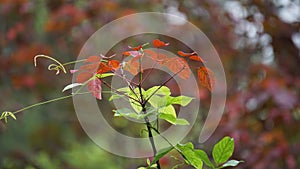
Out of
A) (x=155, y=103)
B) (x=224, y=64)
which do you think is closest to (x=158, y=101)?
(x=155, y=103)

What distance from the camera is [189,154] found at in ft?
1.72

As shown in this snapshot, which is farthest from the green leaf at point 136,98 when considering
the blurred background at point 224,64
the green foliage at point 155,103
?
the blurred background at point 224,64

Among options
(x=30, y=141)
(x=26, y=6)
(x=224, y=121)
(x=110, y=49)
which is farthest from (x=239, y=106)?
(x=30, y=141)

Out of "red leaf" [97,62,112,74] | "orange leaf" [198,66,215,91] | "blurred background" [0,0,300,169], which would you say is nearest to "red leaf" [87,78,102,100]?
"red leaf" [97,62,112,74]

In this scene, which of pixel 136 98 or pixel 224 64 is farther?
pixel 224 64

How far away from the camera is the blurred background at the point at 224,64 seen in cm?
164

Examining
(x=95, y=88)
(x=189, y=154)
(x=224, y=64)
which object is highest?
(x=224, y=64)

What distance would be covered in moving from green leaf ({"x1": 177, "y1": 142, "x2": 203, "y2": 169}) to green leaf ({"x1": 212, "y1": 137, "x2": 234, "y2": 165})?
4 centimetres

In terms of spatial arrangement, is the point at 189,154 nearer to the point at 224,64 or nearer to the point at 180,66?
the point at 180,66

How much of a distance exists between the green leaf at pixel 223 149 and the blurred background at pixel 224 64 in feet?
3.40

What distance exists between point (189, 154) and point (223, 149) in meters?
0.06

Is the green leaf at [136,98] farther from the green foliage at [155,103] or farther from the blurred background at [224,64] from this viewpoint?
the blurred background at [224,64]

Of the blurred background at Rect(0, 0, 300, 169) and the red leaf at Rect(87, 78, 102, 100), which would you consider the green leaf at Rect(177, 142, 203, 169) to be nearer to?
the red leaf at Rect(87, 78, 102, 100)

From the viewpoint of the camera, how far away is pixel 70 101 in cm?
283
